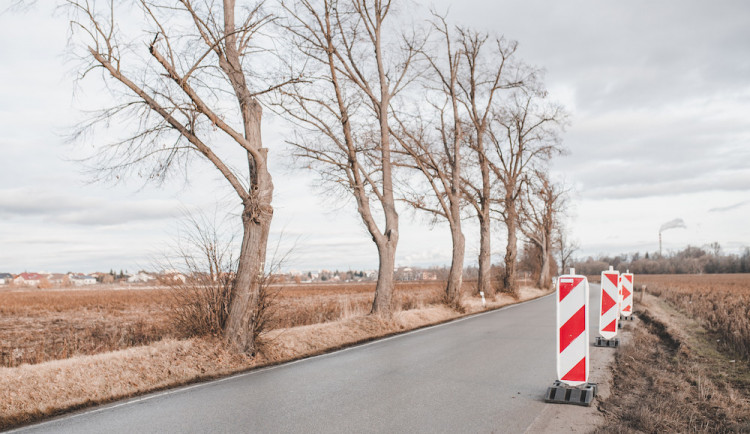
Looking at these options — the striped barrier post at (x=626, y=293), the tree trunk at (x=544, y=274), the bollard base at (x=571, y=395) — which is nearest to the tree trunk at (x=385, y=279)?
the striped barrier post at (x=626, y=293)

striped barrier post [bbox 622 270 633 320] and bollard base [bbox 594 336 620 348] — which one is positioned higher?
striped barrier post [bbox 622 270 633 320]

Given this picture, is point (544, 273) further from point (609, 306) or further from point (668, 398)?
point (668, 398)

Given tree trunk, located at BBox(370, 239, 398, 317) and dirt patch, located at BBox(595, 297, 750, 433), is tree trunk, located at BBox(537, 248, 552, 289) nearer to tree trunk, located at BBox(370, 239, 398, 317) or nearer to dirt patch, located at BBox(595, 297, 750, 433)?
tree trunk, located at BBox(370, 239, 398, 317)

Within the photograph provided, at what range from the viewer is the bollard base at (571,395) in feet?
20.6

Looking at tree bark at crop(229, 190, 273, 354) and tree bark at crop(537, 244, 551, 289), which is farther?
tree bark at crop(537, 244, 551, 289)

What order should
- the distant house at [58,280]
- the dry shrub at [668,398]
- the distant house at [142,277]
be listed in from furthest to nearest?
the distant house at [58,280], the distant house at [142,277], the dry shrub at [668,398]

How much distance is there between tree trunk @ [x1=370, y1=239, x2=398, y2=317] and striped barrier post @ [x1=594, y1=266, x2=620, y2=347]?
6.17 metres

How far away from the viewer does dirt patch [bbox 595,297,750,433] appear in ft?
17.2

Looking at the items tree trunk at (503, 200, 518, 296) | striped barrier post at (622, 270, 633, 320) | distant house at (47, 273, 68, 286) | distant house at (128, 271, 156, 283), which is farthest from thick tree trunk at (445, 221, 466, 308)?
distant house at (47, 273, 68, 286)

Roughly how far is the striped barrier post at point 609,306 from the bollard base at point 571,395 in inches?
189

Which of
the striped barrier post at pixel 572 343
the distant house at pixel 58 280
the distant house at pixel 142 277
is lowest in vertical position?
the distant house at pixel 58 280

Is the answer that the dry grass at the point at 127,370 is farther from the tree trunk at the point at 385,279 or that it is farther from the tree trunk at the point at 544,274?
the tree trunk at the point at 544,274

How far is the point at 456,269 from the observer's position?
22.9 meters

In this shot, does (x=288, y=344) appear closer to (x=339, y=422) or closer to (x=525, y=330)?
(x=339, y=422)
